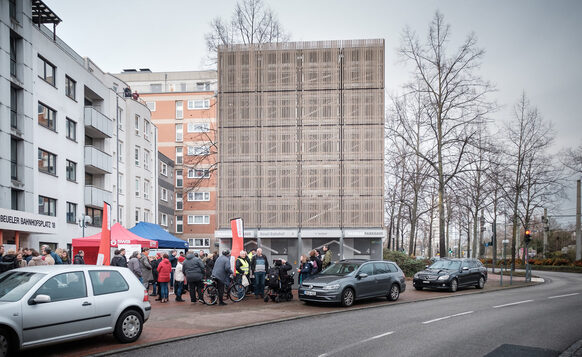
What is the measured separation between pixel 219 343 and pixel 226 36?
23.8 metres

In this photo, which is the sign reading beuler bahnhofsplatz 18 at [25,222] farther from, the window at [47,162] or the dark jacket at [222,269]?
the dark jacket at [222,269]

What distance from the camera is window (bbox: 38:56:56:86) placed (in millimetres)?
27531

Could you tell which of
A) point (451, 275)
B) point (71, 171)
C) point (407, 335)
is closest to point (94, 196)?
point (71, 171)

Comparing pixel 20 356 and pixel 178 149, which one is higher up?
pixel 178 149

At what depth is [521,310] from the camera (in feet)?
50.5

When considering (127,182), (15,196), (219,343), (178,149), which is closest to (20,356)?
(219,343)

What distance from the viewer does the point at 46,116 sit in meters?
28.0

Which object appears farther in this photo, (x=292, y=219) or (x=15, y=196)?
(x=292, y=219)

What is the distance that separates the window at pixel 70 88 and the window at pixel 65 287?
24.2 m

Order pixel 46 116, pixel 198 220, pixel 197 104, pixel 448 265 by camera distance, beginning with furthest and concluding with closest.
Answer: pixel 197 104 < pixel 198 220 < pixel 46 116 < pixel 448 265

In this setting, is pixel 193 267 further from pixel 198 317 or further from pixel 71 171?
pixel 71 171

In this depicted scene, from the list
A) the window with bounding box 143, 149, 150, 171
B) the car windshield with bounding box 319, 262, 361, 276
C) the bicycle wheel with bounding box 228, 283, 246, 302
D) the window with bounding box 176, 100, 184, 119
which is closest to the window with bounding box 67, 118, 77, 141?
the window with bounding box 143, 149, 150, 171

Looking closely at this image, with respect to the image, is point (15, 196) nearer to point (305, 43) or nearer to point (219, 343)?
point (305, 43)

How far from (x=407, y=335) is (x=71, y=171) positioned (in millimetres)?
26231
